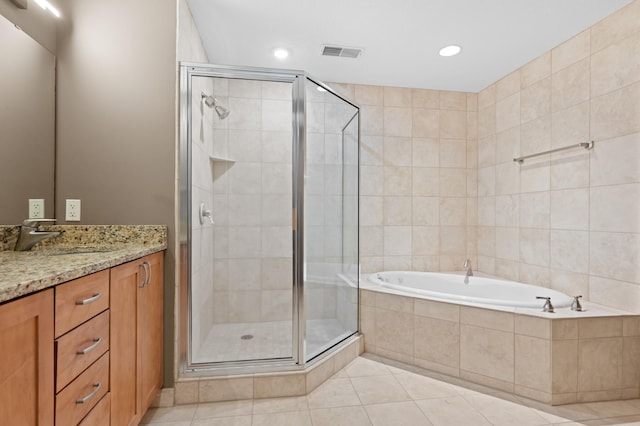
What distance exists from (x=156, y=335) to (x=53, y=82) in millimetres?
1444

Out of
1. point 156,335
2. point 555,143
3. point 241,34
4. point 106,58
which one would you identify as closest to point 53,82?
point 106,58

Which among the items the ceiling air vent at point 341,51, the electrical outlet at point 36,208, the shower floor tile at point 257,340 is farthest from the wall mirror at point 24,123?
the ceiling air vent at point 341,51

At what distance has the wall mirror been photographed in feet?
4.59

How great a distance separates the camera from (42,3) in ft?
5.15

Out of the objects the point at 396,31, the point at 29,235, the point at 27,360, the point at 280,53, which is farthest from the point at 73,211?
the point at 396,31

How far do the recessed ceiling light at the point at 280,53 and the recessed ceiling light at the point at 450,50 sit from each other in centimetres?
125

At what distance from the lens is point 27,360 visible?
0.77 metres

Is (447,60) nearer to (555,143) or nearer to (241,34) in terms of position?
(555,143)

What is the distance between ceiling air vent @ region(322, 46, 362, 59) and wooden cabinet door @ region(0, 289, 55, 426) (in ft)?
7.80

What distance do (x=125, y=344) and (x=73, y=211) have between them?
2.70 ft

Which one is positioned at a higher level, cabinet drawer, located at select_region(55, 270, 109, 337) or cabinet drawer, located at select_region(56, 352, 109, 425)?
cabinet drawer, located at select_region(55, 270, 109, 337)

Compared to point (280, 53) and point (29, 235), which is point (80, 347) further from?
point (280, 53)

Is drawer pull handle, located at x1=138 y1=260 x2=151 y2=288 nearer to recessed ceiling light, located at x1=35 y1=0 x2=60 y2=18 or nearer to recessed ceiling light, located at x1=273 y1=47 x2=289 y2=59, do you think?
recessed ceiling light, located at x1=35 y1=0 x2=60 y2=18

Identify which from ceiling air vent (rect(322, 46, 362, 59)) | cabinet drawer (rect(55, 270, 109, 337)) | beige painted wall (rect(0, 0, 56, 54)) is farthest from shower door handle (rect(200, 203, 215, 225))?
ceiling air vent (rect(322, 46, 362, 59))
